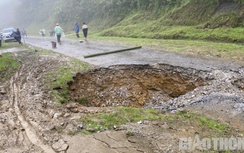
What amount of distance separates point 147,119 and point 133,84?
3557 millimetres

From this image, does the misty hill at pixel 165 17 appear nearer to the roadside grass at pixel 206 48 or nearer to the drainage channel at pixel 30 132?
the roadside grass at pixel 206 48

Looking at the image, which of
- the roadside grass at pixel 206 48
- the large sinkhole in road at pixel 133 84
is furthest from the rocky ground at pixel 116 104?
the roadside grass at pixel 206 48

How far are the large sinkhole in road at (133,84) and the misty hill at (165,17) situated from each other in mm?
5841

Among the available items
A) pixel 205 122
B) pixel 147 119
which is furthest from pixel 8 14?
pixel 205 122

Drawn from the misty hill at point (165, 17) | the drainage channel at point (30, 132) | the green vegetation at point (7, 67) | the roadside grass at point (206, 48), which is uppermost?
the misty hill at point (165, 17)

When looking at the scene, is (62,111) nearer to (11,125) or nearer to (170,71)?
(11,125)

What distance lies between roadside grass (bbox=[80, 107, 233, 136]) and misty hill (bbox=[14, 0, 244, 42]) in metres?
8.79

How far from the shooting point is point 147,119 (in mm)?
5680

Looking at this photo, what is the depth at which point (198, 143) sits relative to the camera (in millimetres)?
4605

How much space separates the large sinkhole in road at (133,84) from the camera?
8.27 m

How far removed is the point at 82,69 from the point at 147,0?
1492cm

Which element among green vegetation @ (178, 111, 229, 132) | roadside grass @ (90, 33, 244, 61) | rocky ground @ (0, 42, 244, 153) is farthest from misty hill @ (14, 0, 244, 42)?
green vegetation @ (178, 111, 229, 132)

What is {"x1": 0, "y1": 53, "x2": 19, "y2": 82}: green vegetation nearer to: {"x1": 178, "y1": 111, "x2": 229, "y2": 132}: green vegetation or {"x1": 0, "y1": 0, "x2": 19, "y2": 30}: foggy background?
{"x1": 178, "y1": 111, "x2": 229, "y2": 132}: green vegetation

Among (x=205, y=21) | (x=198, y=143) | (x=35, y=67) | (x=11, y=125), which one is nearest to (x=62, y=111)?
(x=11, y=125)
